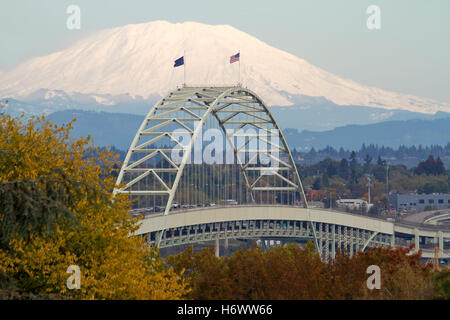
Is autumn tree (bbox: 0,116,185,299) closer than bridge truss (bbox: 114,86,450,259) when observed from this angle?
Yes

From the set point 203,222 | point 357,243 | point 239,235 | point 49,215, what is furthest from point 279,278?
point 357,243

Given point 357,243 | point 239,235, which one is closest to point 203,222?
point 239,235

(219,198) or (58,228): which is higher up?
(58,228)

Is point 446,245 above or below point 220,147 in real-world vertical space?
below

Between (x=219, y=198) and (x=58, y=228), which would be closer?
(x=58, y=228)

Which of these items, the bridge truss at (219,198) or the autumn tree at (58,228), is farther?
the bridge truss at (219,198)

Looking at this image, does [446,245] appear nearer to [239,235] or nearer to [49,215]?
[239,235]

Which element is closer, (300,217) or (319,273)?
(319,273)
